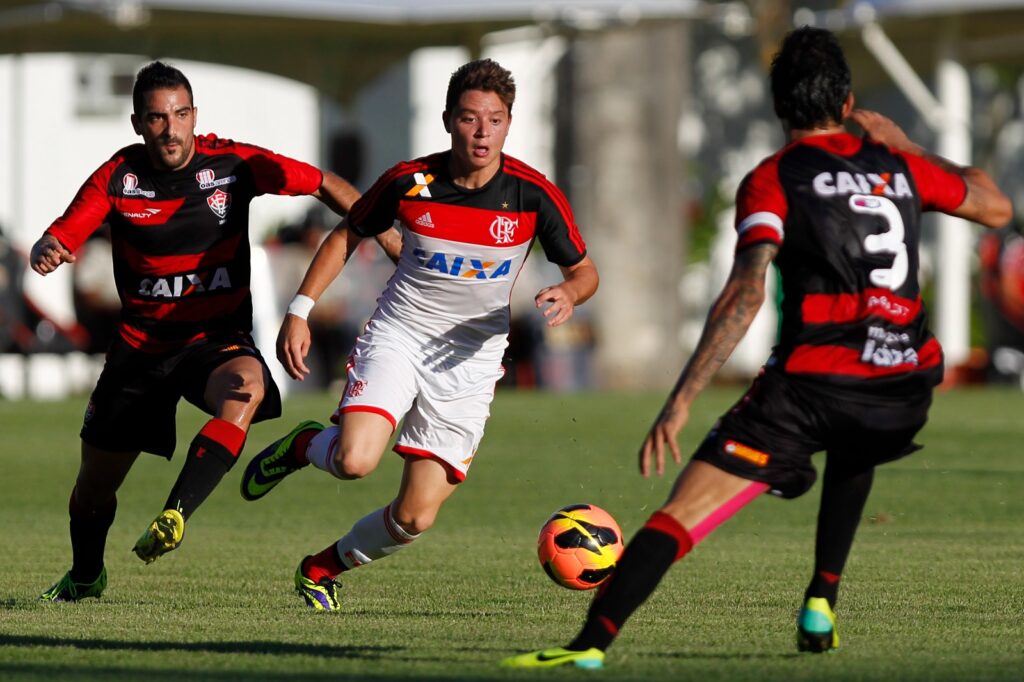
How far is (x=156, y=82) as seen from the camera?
9.05m

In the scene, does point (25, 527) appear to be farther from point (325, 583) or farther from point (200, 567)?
point (325, 583)

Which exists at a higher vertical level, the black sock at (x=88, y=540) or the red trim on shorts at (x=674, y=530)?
the red trim on shorts at (x=674, y=530)

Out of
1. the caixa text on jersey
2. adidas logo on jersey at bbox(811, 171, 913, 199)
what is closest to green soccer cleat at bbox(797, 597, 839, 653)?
adidas logo on jersey at bbox(811, 171, 913, 199)

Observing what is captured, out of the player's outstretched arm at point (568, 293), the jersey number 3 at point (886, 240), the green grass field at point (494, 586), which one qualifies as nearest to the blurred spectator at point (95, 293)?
the green grass field at point (494, 586)

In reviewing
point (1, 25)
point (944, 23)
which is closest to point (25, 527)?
point (1, 25)

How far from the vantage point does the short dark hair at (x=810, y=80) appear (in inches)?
270

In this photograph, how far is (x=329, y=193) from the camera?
945 centimetres

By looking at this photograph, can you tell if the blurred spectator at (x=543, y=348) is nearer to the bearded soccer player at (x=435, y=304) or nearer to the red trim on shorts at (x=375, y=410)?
the bearded soccer player at (x=435, y=304)

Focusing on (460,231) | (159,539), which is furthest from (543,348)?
(159,539)

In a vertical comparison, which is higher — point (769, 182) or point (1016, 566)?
point (769, 182)

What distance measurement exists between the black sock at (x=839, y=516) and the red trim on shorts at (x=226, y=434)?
265cm

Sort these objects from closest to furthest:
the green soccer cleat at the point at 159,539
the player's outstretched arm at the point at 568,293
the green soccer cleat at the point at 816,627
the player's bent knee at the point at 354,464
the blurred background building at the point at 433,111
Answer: the green soccer cleat at the point at 816,627 → the player's outstretched arm at the point at 568,293 → the green soccer cleat at the point at 159,539 → the player's bent knee at the point at 354,464 → the blurred background building at the point at 433,111

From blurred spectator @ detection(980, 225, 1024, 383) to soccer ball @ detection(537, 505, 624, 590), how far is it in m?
19.4

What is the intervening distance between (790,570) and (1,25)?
19.3 metres
